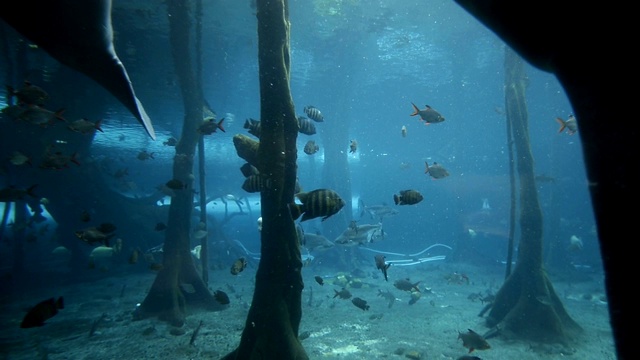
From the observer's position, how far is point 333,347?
7.83 metres

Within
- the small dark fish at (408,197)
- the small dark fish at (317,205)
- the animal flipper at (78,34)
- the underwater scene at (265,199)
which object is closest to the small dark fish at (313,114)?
the underwater scene at (265,199)

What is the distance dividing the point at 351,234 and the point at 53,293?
12.7m

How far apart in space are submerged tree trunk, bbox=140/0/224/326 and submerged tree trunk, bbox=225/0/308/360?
5359 millimetres

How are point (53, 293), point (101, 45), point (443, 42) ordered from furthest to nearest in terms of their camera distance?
1. point (443, 42)
2. point (53, 293)
3. point (101, 45)

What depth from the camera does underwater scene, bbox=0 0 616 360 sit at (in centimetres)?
514

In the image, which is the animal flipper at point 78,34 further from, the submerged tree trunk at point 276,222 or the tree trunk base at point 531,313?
the tree trunk base at point 531,313

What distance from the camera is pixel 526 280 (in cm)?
944

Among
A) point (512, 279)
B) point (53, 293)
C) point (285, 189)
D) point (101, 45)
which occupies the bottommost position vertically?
point (53, 293)

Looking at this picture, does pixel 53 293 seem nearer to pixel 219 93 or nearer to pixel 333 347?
pixel 333 347

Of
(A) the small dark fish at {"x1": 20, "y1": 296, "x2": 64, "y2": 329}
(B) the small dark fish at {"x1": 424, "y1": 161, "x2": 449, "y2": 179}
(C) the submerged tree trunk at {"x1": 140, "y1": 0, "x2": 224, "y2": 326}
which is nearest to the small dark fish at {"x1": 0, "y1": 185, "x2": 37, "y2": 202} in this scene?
(C) the submerged tree trunk at {"x1": 140, "y1": 0, "x2": 224, "y2": 326}

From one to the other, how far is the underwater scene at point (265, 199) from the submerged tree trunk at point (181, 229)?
60 millimetres

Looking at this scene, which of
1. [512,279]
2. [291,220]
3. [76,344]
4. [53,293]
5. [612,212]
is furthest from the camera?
[53,293]

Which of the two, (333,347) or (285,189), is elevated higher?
(285,189)

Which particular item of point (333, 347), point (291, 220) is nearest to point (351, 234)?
point (333, 347)
